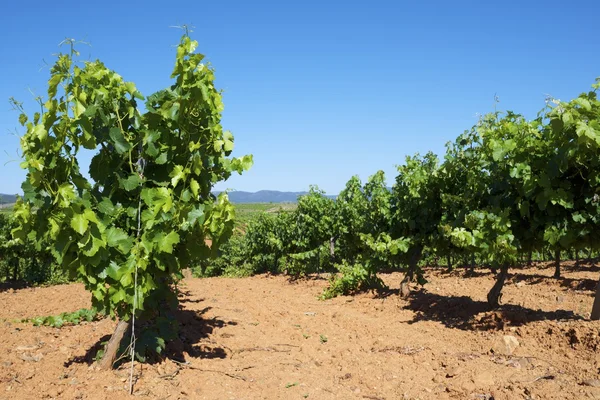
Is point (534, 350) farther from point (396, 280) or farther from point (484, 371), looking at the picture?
point (396, 280)

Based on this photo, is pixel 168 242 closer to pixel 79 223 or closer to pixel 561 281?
pixel 79 223

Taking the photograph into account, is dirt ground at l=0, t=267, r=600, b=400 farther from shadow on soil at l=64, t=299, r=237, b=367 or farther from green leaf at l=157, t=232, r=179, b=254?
green leaf at l=157, t=232, r=179, b=254

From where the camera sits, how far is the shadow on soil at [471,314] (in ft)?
23.4

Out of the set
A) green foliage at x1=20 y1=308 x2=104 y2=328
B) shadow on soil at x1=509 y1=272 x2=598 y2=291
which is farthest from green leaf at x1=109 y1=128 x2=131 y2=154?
shadow on soil at x1=509 y1=272 x2=598 y2=291

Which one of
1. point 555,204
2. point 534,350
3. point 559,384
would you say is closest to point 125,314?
point 559,384

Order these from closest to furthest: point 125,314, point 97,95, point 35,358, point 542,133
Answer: point 97,95 → point 125,314 → point 35,358 → point 542,133

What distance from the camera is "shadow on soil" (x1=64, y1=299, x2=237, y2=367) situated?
5223 millimetres

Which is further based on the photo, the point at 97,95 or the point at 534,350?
the point at 534,350

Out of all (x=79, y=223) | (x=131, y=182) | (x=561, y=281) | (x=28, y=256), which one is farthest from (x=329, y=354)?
(x=28, y=256)

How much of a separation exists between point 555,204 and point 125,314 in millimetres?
5630

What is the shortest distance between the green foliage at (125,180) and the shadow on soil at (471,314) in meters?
4.95

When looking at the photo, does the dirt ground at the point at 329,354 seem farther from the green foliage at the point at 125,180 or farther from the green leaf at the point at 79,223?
the green leaf at the point at 79,223

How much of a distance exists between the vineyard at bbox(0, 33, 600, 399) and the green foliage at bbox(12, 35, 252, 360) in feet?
0.05

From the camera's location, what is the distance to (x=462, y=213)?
7.25 metres
